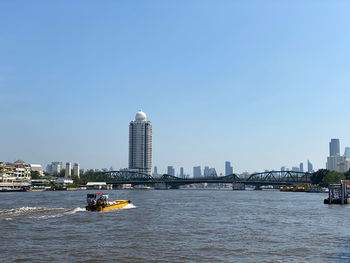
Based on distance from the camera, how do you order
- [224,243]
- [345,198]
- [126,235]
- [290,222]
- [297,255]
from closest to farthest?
[297,255] → [224,243] → [126,235] → [290,222] → [345,198]

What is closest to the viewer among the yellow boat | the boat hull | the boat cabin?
the boat hull

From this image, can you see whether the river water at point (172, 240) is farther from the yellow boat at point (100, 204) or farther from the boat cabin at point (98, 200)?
the boat cabin at point (98, 200)

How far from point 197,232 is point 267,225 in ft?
36.3

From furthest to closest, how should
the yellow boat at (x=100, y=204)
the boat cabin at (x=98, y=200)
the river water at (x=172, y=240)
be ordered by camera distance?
the boat cabin at (x=98, y=200), the yellow boat at (x=100, y=204), the river water at (x=172, y=240)

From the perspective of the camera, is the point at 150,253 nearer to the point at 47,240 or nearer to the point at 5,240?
the point at 47,240

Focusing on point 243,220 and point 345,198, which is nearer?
point 243,220

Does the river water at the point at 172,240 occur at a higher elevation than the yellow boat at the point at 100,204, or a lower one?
lower

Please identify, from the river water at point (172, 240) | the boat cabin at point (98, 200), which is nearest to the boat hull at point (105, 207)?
the boat cabin at point (98, 200)

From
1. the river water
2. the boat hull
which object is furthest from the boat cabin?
the river water

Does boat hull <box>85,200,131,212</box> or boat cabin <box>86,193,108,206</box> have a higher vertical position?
boat cabin <box>86,193,108,206</box>

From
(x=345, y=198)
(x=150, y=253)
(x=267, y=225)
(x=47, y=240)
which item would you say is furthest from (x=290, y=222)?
(x=345, y=198)

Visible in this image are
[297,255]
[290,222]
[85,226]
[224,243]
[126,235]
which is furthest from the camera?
[290,222]

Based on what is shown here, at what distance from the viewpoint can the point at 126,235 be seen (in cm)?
4122

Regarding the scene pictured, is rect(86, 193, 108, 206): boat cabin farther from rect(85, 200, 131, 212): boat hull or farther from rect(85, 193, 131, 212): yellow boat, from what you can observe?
rect(85, 200, 131, 212): boat hull
